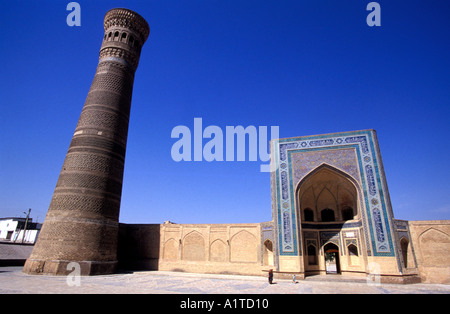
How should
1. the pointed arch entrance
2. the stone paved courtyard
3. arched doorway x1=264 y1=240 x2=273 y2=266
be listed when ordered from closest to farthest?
1. the stone paved courtyard
2. the pointed arch entrance
3. arched doorway x1=264 y1=240 x2=273 y2=266

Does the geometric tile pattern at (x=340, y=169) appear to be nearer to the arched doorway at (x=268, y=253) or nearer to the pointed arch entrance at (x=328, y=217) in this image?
the pointed arch entrance at (x=328, y=217)

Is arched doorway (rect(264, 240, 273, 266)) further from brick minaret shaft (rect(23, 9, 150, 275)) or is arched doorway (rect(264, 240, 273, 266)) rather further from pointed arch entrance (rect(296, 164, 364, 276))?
brick minaret shaft (rect(23, 9, 150, 275))

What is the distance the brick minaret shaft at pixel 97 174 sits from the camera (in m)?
11.7

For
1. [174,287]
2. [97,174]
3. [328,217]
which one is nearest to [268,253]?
[328,217]

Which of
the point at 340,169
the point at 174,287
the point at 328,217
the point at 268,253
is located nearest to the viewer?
the point at 174,287

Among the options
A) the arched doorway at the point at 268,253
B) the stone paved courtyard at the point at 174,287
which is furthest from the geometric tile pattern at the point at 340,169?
the stone paved courtyard at the point at 174,287

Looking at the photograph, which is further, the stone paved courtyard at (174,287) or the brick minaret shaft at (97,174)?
the brick minaret shaft at (97,174)

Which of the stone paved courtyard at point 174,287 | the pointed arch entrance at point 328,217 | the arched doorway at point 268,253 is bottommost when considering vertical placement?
the stone paved courtyard at point 174,287

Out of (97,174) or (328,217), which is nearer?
(97,174)

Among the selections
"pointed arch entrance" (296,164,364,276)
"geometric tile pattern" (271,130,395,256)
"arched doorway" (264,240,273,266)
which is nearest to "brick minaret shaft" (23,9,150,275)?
"arched doorway" (264,240,273,266)

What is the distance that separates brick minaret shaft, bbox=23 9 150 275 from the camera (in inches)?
460

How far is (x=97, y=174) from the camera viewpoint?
12977mm

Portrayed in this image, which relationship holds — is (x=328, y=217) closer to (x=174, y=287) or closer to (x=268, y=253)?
(x=268, y=253)
